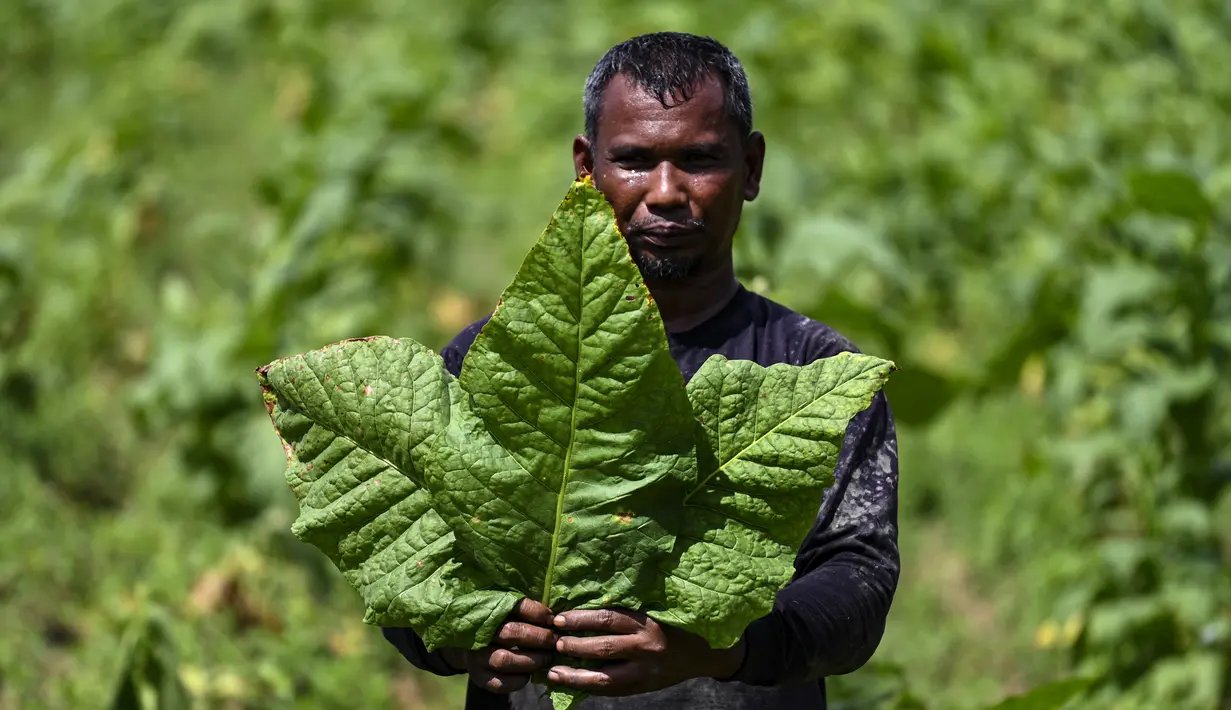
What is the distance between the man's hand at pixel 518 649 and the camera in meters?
1.83

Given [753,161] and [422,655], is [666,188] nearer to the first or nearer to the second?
[753,161]

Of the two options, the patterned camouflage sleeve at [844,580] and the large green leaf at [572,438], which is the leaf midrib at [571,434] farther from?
the patterned camouflage sleeve at [844,580]

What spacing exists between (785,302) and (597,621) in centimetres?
196

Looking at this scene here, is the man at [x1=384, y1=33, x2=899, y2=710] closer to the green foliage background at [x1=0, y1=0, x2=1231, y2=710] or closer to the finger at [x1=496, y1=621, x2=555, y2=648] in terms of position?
the finger at [x1=496, y1=621, x2=555, y2=648]

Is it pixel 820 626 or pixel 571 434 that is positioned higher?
pixel 571 434

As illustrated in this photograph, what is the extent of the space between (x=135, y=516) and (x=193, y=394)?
2.32 feet

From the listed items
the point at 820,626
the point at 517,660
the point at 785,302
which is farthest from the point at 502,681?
the point at 785,302

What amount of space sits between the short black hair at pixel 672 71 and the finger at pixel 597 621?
0.69 m

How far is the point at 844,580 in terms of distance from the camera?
6.79 ft

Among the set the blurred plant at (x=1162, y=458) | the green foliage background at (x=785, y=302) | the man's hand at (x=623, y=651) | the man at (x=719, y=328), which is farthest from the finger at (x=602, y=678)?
the blurred plant at (x=1162, y=458)

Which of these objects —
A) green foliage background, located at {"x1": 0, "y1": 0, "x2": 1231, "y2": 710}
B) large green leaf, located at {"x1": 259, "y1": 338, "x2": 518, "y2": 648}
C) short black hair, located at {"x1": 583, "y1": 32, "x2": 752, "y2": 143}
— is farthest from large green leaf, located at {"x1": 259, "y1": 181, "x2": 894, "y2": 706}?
green foliage background, located at {"x1": 0, "y1": 0, "x2": 1231, "y2": 710}

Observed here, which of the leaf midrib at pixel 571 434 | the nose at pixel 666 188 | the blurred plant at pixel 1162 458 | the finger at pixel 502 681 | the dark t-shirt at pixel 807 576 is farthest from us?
the blurred plant at pixel 1162 458

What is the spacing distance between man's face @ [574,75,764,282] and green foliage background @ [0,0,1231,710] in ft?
3.26

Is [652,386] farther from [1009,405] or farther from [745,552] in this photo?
[1009,405]
